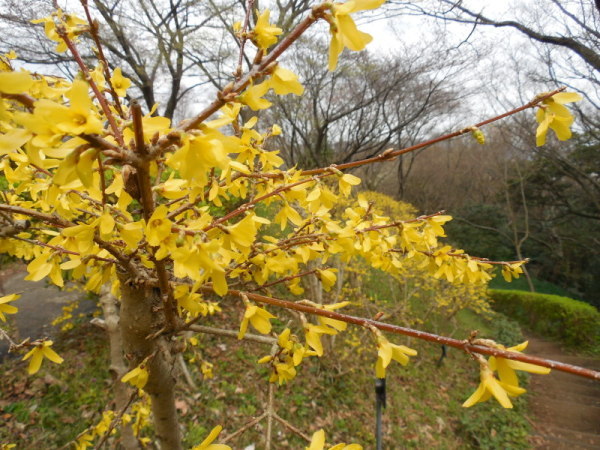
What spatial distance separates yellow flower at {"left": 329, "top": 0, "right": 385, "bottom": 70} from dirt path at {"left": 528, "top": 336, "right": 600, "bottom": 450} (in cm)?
666

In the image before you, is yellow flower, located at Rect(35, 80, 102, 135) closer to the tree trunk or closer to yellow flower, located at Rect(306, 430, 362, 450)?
the tree trunk

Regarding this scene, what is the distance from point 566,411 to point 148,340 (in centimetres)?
785

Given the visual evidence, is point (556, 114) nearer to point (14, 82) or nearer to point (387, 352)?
point (387, 352)

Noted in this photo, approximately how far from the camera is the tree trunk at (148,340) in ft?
3.79

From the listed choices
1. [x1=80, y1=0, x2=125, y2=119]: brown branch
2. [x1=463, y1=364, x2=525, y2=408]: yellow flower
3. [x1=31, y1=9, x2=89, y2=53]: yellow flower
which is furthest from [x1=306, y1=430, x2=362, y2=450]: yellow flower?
[x1=31, y1=9, x2=89, y2=53]: yellow flower

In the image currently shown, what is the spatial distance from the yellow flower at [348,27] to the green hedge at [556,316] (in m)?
10.7

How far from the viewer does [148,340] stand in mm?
1186

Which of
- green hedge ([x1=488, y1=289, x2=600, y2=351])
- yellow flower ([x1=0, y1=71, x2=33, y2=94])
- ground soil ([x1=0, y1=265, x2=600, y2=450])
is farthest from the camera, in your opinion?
green hedge ([x1=488, y1=289, x2=600, y2=351])

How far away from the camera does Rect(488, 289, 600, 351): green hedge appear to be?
823 centimetres

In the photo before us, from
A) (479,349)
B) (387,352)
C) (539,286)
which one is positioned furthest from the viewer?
(539,286)

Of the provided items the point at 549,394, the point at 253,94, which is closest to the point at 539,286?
the point at 549,394

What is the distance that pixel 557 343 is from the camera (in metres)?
8.72

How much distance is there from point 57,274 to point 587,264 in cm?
1663

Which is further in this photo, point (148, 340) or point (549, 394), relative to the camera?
point (549, 394)
